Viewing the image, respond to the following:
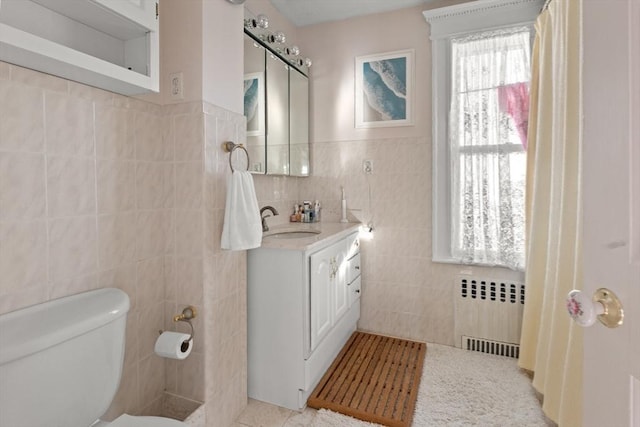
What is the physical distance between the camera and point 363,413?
1.67m

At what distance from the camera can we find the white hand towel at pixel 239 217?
148 centimetres

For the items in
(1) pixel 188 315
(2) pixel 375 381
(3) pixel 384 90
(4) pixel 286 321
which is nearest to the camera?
(1) pixel 188 315

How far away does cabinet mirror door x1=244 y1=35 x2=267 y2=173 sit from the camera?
2.04 metres

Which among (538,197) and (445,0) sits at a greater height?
(445,0)

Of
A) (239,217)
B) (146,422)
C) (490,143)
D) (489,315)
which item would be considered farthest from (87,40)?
(489,315)

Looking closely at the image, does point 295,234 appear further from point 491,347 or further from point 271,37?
point 491,347

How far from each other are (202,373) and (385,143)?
2034 mm

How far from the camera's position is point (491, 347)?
89.4 inches

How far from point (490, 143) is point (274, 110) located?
158cm

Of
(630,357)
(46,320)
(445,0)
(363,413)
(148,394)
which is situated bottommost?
(363,413)

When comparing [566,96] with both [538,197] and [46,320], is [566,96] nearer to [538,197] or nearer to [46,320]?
[538,197]

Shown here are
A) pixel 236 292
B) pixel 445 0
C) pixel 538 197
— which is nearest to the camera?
pixel 236 292

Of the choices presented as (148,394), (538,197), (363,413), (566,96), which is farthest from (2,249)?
(538,197)

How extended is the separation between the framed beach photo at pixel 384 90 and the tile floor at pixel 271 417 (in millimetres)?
2103
